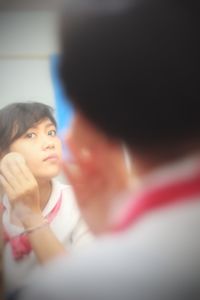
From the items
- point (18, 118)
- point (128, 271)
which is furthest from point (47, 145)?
point (128, 271)

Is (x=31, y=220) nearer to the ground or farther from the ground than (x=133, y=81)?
nearer to the ground

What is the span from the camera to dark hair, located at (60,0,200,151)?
128 cm

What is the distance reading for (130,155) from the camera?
50.4 inches

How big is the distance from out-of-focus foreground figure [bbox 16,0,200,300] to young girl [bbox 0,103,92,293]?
0.05 m

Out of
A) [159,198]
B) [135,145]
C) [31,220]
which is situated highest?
[135,145]

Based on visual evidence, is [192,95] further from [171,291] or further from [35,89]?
[171,291]

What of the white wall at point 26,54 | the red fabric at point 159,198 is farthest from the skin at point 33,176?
the red fabric at point 159,198

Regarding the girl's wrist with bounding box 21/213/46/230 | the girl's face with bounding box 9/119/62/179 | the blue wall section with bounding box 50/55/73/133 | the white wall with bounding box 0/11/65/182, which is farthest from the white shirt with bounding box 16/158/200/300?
the white wall with bounding box 0/11/65/182

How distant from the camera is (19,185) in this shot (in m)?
1.26

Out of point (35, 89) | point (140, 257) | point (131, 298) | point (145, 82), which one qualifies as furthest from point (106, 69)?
point (131, 298)

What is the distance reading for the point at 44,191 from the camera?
49.7 inches

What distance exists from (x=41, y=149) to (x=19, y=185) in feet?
0.48

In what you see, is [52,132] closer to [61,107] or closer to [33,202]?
[61,107]

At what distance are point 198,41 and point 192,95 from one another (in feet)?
0.64
